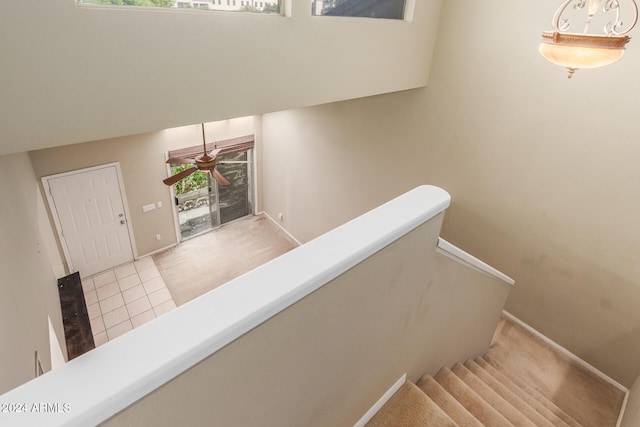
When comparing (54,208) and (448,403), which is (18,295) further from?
(54,208)

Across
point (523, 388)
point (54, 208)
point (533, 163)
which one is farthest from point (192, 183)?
point (523, 388)

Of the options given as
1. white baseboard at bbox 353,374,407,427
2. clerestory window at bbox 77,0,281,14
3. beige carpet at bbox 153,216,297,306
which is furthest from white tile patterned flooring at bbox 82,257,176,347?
clerestory window at bbox 77,0,281,14

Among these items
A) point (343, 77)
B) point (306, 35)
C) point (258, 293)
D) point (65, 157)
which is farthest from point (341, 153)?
point (258, 293)

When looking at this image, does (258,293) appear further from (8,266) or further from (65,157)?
(65,157)

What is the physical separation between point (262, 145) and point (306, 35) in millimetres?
4104

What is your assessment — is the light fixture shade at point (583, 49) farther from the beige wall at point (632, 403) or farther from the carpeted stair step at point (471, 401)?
the beige wall at point (632, 403)

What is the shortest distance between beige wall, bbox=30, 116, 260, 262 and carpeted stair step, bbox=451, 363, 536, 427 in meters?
4.85

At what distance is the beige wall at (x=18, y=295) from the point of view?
1575 millimetres

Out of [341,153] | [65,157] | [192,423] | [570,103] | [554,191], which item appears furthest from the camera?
[341,153]

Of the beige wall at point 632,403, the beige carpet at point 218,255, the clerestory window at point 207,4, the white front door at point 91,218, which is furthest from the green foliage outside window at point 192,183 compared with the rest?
the beige wall at point 632,403

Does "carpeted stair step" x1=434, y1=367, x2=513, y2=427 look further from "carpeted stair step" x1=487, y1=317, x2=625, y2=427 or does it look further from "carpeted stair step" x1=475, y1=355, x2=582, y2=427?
"carpeted stair step" x1=487, y1=317, x2=625, y2=427

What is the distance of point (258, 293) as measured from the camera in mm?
1005

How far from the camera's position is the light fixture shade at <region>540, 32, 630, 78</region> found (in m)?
1.84

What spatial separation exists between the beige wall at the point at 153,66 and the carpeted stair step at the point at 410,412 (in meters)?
2.17
